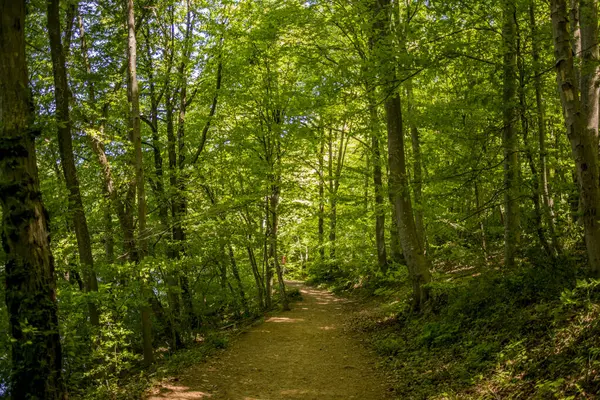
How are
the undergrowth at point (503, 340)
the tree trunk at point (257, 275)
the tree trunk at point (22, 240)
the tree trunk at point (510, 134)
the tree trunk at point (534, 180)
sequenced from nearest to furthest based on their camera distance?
the undergrowth at point (503, 340), the tree trunk at point (22, 240), the tree trunk at point (510, 134), the tree trunk at point (534, 180), the tree trunk at point (257, 275)

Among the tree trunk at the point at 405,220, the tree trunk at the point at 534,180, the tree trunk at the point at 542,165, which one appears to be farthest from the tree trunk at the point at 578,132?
the tree trunk at the point at 405,220

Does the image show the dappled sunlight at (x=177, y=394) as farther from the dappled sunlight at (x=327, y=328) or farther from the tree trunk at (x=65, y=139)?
the dappled sunlight at (x=327, y=328)

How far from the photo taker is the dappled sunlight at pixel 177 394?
256 inches

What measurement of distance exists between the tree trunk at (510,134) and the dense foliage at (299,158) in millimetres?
57

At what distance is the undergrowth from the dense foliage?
0.04 meters

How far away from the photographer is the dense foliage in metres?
6.03

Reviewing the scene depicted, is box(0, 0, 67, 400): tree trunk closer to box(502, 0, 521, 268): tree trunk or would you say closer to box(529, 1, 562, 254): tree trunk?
box(502, 0, 521, 268): tree trunk

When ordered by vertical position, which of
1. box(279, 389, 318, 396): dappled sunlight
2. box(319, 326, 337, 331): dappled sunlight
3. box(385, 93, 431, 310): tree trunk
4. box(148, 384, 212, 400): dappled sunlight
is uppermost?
box(385, 93, 431, 310): tree trunk

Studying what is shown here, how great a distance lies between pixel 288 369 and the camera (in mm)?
8125

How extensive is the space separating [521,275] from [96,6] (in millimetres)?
12195

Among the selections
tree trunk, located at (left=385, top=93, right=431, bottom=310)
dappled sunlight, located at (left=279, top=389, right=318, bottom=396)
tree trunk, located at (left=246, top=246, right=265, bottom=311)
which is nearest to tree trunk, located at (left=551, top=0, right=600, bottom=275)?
dappled sunlight, located at (left=279, top=389, right=318, bottom=396)

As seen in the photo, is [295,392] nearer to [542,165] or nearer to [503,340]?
[503,340]

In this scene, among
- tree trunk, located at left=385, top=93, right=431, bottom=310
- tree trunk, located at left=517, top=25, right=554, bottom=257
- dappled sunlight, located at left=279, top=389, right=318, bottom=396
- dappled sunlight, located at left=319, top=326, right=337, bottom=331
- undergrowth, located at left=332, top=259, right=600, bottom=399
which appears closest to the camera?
undergrowth, located at left=332, top=259, right=600, bottom=399

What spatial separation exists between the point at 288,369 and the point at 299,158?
28.1 ft
